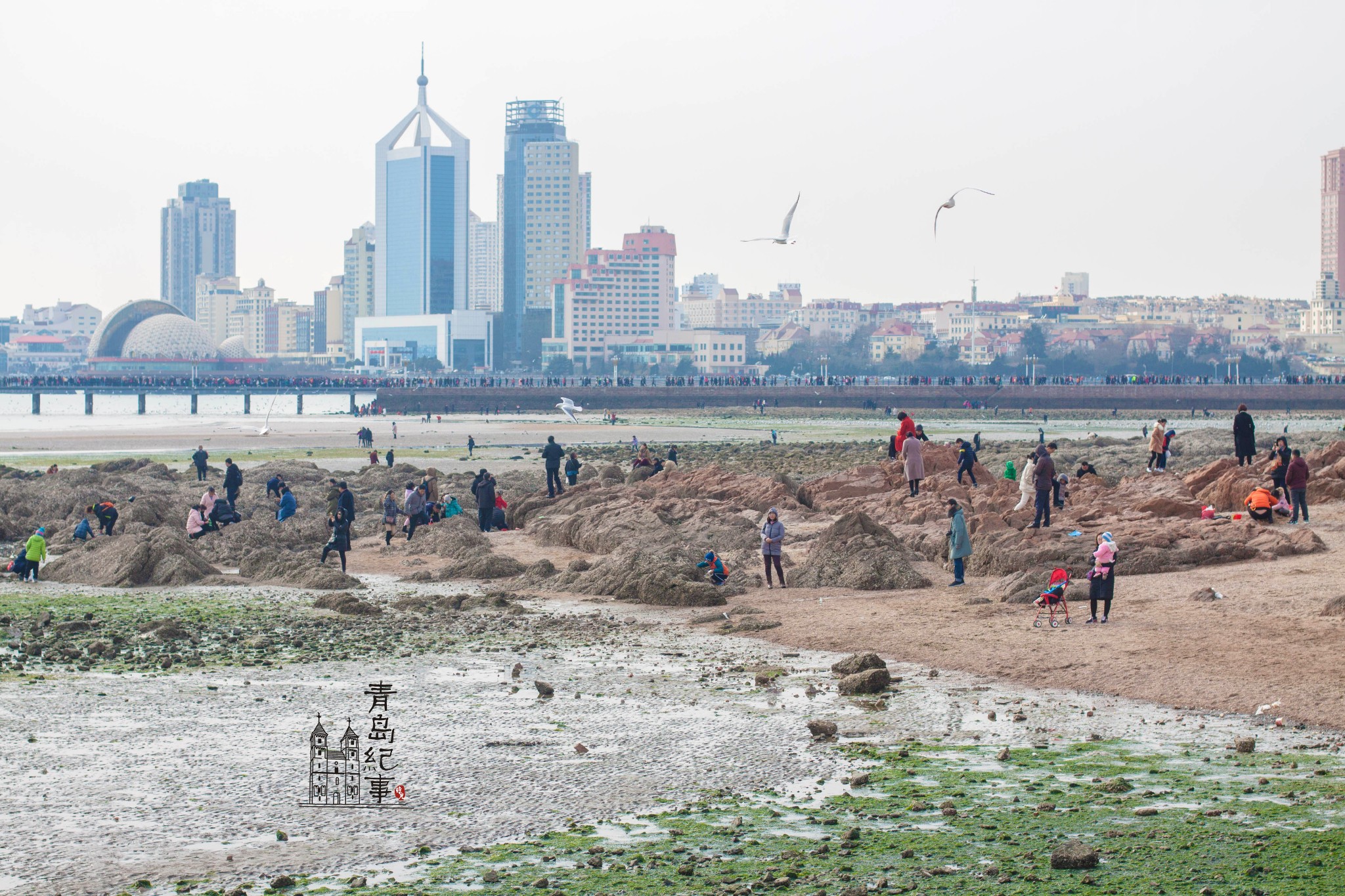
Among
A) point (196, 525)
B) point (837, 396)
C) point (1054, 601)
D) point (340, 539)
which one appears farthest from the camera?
point (837, 396)

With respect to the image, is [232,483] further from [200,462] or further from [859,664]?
[859,664]

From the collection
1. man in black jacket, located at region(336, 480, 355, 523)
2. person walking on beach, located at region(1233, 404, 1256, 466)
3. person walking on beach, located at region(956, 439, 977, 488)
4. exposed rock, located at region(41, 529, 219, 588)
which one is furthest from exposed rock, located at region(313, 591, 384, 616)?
person walking on beach, located at region(1233, 404, 1256, 466)

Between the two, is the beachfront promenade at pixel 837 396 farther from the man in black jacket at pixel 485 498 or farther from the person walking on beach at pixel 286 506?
the person walking on beach at pixel 286 506

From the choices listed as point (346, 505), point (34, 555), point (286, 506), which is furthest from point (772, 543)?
point (34, 555)

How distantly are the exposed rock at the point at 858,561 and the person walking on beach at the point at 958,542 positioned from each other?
1.55 feet

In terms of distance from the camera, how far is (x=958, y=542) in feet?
59.4

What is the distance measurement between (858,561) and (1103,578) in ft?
14.5

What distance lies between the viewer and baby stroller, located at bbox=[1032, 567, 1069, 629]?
15.1 metres

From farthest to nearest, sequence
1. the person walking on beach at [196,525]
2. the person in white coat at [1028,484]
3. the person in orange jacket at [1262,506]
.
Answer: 1. the person walking on beach at [196,525]
2. the person in white coat at [1028,484]
3. the person in orange jacket at [1262,506]

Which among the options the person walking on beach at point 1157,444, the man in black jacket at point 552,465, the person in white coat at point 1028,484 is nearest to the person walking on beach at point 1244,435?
the person walking on beach at point 1157,444

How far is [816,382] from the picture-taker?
128375 millimetres

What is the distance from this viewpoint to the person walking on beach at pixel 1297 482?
20.7 metres

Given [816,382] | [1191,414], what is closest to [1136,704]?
[1191,414]

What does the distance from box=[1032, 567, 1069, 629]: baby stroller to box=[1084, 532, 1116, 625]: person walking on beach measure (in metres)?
0.29
